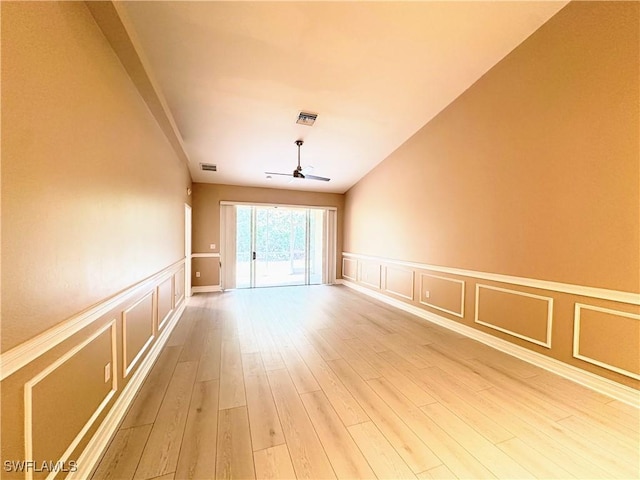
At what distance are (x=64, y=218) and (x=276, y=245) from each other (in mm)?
6666

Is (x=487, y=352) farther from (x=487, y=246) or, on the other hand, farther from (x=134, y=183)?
(x=134, y=183)

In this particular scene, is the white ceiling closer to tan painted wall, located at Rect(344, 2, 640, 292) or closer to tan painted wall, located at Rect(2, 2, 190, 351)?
tan painted wall, located at Rect(344, 2, 640, 292)

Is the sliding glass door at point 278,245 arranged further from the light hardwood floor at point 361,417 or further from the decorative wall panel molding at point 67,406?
the decorative wall panel molding at point 67,406

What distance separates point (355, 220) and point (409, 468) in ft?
18.0

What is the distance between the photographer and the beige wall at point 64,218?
97 centimetres

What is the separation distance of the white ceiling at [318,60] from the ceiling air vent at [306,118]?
0.24ft

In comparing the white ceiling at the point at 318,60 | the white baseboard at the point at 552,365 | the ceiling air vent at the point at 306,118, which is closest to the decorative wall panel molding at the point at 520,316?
the white baseboard at the point at 552,365

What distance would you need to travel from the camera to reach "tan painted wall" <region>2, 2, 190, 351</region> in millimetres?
968

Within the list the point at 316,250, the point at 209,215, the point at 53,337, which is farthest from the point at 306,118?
the point at 316,250

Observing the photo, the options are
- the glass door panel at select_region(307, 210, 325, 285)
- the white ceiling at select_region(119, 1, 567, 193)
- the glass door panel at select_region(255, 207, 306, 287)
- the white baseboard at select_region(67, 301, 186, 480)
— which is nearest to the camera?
the white baseboard at select_region(67, 301, 186, 480)

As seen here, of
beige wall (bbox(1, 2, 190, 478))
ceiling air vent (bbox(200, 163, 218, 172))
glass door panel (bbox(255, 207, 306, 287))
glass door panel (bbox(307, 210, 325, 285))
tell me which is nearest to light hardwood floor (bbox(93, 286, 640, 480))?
beige wall (bbox(1, 2, 190, 478))

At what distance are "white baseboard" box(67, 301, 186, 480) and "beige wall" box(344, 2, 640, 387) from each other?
12.5 feet

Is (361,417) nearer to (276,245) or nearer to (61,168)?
(61,168)

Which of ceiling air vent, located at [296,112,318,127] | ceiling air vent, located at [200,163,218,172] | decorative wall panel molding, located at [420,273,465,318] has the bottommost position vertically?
decorative wall panel molding, located at [420,273,465,318]
